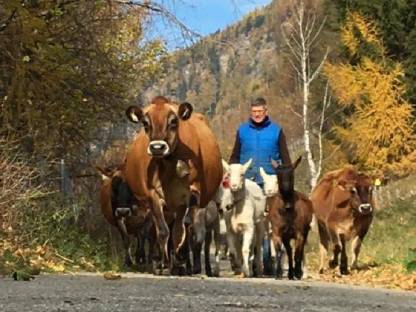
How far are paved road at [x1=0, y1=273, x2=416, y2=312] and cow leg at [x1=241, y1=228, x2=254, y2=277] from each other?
420 cm

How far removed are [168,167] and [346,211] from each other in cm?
556

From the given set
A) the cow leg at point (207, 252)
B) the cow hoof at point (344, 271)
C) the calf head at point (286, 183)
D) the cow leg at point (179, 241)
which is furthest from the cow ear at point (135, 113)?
the cow hoof at point (344, 271)

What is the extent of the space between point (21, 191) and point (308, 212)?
169 inches

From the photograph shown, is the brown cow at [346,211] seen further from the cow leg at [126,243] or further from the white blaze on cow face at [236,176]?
the cow leg at [126,243]

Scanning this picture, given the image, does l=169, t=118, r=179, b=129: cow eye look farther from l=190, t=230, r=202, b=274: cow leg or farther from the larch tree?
the larch tree

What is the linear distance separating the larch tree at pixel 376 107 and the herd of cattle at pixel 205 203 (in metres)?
24.9

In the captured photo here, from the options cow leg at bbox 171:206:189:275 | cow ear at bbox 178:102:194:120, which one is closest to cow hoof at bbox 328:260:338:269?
cow leg at bbox 171:206:189:275

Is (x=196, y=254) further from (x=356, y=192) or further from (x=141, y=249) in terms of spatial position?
(x=356, y=192)

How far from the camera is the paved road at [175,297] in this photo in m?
7.77

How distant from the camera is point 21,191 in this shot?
16.2 metres

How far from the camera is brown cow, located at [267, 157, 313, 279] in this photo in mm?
15258

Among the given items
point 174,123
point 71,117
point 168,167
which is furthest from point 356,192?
point 174,123

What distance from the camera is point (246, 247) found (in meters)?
15.4

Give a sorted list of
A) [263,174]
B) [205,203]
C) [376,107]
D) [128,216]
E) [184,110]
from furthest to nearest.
Result: [376,107]
[128,216]
[263,174]
[205,203]
[184,110]
